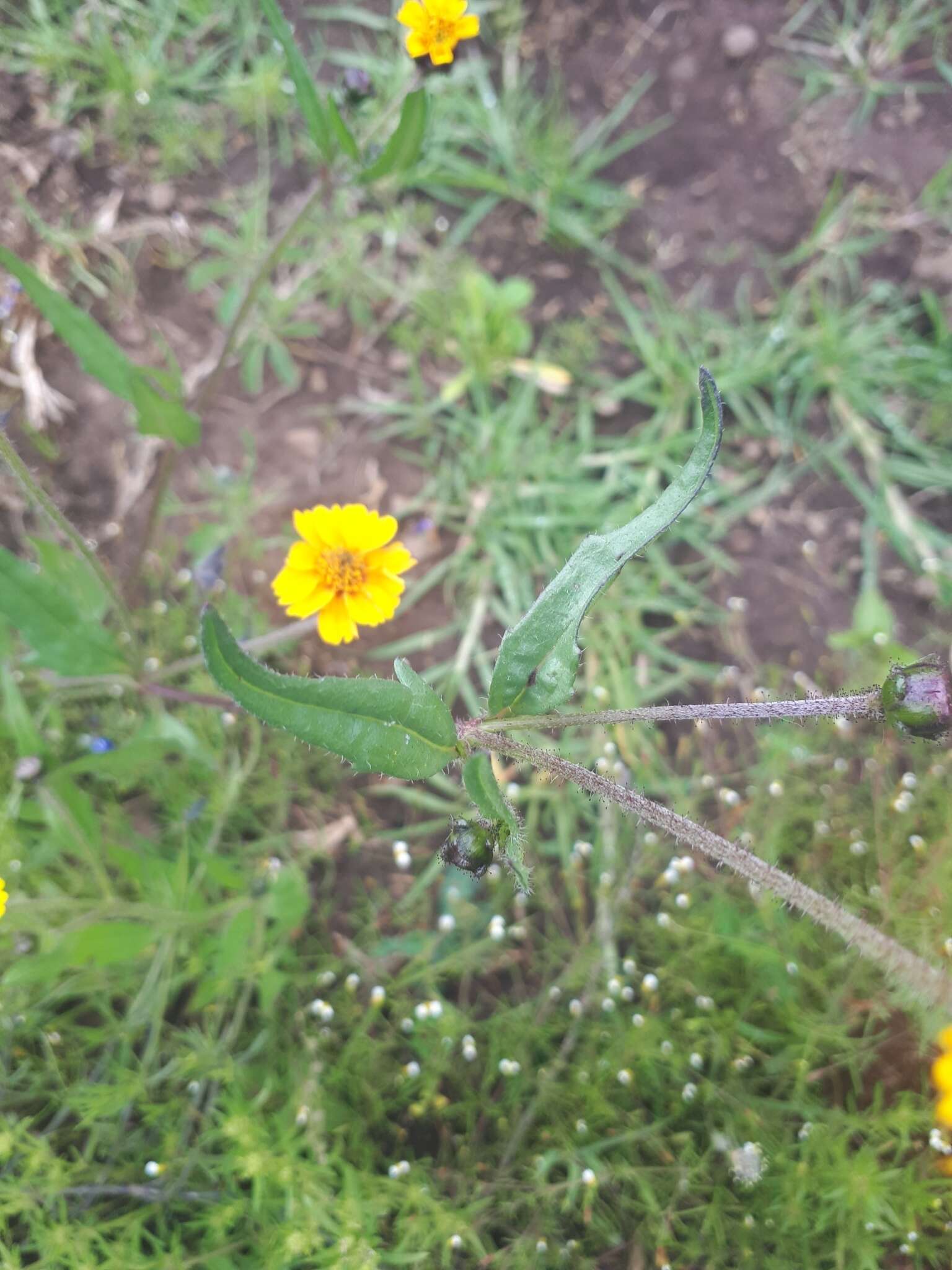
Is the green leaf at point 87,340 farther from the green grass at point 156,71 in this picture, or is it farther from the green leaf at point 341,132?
the green grass at point 156,71

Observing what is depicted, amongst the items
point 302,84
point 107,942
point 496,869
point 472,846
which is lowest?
point 496,869

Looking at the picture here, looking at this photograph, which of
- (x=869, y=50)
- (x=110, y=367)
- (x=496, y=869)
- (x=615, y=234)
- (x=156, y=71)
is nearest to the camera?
(x=110, y=367)

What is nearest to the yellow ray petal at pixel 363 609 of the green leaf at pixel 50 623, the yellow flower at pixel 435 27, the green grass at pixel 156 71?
A: the green leaf at pixel 50 623

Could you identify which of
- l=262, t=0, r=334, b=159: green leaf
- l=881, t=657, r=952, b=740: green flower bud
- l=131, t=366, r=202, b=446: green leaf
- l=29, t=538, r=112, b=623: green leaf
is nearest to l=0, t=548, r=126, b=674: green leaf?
l=29, t=538, r=112, b=623: green leaf

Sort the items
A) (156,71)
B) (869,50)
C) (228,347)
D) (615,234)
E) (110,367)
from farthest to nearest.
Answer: (869,50) → (615,234) → (156,71) → (228,347) → (110,367)

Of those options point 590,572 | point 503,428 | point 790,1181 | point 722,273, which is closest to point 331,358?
point 503,428

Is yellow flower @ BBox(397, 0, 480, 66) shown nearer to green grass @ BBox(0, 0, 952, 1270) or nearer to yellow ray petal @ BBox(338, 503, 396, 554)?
green grass @ BBox(0, 0, 952, 1270)

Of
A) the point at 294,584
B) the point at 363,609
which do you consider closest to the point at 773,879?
the point at 363,609

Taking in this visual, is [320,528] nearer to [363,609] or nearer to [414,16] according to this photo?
[363,609]

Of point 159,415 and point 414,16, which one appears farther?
point 159,415
